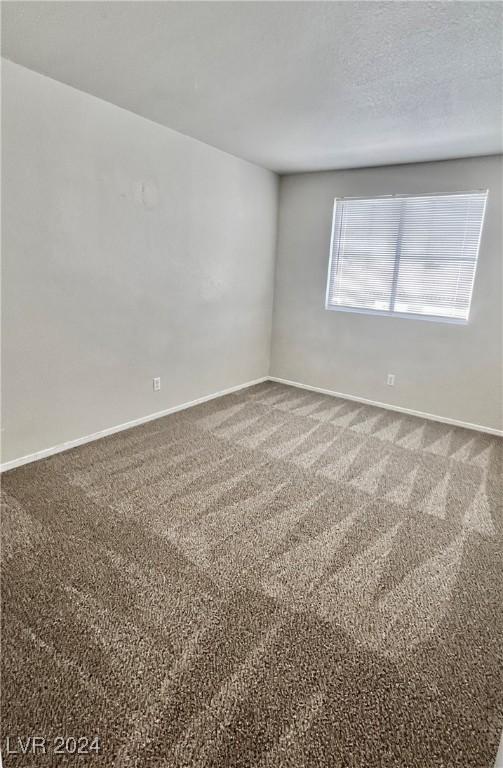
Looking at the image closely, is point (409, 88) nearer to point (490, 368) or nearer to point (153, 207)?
point (153, 207)

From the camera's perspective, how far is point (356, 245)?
4.35 m

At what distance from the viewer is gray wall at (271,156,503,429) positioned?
3.64 meters

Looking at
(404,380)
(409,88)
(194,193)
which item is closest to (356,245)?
(404,380)

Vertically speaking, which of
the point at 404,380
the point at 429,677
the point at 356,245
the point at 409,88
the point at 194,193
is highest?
the point at 409,88

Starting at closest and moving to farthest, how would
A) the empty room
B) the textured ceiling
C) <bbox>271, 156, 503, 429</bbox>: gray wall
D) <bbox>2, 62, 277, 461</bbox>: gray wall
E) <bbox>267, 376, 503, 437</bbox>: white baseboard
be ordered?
1. the empty room
2. the textured ceiling
3. <bbox>2, 62, 277, 461</bbox>: gray wall
4. <bbox>271, 156, 503, 429</bbox>: gray wall
5. <bbox>267, 376, 503, 437</bbox>: white baseboard

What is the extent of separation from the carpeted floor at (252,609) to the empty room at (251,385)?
0.01m

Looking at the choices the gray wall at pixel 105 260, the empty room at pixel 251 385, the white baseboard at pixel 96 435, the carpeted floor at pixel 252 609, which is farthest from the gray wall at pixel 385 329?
the white baseboard at pixel 96 435

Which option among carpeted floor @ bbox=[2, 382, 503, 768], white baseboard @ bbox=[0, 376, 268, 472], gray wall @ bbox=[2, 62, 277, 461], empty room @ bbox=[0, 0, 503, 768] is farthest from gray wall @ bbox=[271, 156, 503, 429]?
white baseboard @ bbox=[0, 376, 268, 472]

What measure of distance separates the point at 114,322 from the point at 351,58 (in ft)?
7.52

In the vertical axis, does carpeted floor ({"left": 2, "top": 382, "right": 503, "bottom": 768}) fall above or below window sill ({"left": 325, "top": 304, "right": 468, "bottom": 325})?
below

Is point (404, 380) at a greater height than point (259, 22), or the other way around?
point (259, 22)

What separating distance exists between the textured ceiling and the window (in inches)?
26.1

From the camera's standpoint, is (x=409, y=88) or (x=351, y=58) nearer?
(x=351, y=58)

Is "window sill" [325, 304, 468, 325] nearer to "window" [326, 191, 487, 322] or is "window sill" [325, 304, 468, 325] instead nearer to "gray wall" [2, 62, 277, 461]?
"window" [326, 191, 487, 322]
